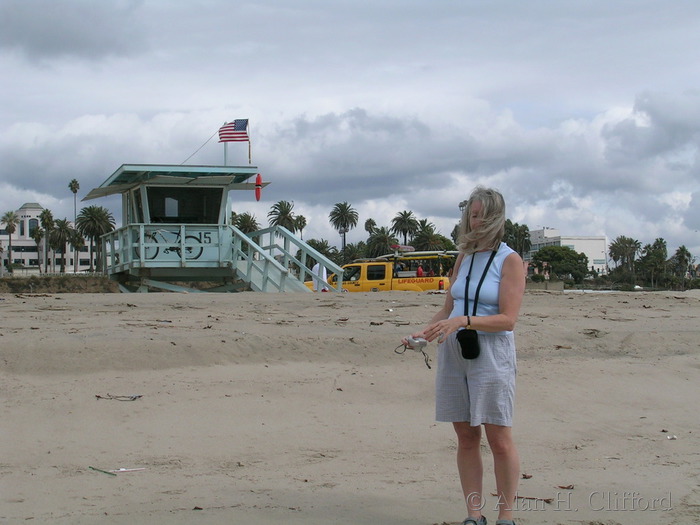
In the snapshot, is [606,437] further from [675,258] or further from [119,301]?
[675,258]

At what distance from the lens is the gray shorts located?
384 centimetres

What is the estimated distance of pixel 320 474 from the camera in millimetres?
5062

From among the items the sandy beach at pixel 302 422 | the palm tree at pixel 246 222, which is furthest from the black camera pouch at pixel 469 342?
the palm tree at pixel 246 222

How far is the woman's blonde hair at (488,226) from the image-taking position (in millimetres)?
3982

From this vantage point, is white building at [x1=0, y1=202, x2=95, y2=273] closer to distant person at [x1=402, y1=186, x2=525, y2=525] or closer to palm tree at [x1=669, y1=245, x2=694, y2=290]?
palm tree at [x1=669, y1=245, x2=694, y2=290]

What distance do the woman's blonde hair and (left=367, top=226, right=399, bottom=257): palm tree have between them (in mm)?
107617

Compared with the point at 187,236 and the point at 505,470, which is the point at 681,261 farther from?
the point at 505,470

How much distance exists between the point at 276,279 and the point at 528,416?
12387 mm

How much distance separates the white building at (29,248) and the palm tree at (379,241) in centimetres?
4429

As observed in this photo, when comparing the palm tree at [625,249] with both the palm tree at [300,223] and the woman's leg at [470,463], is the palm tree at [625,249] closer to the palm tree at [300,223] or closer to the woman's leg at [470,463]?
the palm tree at [300,223]

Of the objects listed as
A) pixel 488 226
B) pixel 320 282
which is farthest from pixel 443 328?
pixel 320 282

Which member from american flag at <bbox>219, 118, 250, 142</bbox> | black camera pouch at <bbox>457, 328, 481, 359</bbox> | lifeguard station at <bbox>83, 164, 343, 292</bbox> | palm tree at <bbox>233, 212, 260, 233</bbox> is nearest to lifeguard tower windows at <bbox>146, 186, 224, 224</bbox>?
lifeguard station at <bbox>83, 164, 343, 292</bbox>

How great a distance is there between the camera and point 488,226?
13.0 feet

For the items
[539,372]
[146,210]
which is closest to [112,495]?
[539,372]
